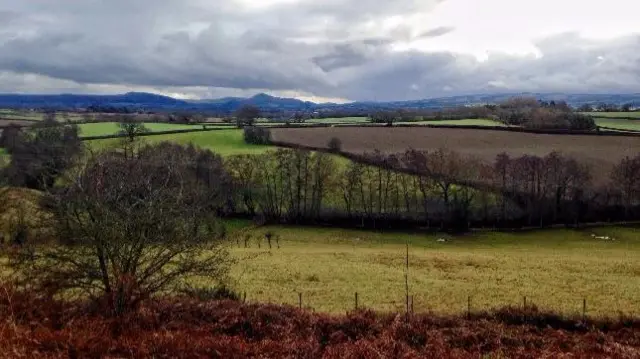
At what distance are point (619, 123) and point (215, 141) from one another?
9660 cm

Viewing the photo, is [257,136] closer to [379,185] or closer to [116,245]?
[379,185]

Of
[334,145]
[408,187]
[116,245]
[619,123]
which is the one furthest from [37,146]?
[619,123]

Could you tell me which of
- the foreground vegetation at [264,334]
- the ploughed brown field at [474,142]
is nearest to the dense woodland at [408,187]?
the ploughed brown field at [474,142]

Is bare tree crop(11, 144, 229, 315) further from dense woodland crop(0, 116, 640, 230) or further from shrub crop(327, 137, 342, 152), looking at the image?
shrub crop(327, 137, 342, 152)

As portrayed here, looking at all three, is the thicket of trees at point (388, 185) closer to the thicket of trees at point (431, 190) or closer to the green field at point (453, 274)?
the thicket of trees at point (431, 190)

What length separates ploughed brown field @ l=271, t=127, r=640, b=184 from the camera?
95.5 m

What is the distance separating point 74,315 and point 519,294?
86.8ft

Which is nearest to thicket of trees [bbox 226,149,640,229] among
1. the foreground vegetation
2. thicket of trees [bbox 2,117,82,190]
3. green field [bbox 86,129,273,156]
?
green field [bbox 86,129,273,156]

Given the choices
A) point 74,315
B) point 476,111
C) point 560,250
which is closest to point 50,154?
point 560,250

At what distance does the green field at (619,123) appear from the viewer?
122938mm

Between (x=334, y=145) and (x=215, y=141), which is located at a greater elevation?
(x=215, y=141)

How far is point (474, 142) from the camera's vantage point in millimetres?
110125

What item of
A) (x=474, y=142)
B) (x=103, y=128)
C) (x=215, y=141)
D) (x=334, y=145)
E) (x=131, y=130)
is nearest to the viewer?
(x=334, y=145)

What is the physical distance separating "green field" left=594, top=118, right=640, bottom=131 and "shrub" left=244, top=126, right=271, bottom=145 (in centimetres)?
7744
